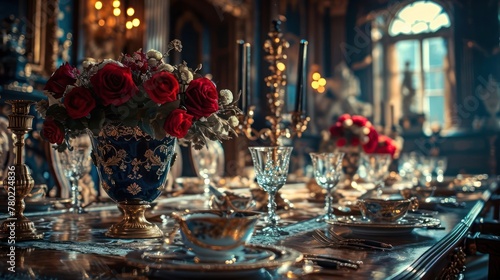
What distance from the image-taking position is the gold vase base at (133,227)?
1.17m

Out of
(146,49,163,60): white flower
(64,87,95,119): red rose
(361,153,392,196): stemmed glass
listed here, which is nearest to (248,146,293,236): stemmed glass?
(146,49,163,60): white flower

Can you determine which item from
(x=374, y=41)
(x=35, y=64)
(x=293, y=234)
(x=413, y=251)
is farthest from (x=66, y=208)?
(x=374, y=41)

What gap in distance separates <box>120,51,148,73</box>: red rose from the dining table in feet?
1.18

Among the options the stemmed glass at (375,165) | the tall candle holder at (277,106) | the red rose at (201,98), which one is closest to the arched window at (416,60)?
the stemmed glass at (375,165)

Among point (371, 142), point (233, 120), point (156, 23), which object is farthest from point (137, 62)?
point (156, 23)

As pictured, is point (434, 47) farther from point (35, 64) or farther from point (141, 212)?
point (141, 212)

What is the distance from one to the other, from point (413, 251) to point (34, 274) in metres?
0.63

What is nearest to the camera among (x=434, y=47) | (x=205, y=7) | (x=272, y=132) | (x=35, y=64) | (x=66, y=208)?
(x=66, y=208)

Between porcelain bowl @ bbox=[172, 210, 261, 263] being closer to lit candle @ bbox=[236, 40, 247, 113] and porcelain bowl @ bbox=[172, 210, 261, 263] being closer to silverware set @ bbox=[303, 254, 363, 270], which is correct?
silverware set @ bbox=[303, 254, 363, 270]

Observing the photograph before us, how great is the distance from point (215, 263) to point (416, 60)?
28.9ft

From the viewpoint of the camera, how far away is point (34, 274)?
2.51ft

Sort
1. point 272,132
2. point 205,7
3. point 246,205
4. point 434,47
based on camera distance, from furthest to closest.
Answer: point 434,47 → point 205,7 → point 272,132 → point 246,205

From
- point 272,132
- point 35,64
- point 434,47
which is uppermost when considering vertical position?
point 434,47

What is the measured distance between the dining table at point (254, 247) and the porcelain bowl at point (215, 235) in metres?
0.04
